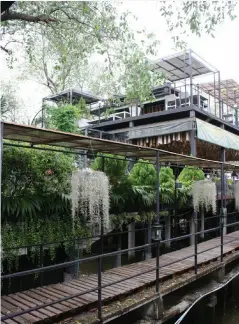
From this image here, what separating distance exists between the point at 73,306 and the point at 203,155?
14002 mm

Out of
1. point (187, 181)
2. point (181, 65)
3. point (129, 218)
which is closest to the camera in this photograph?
point (129, 218)

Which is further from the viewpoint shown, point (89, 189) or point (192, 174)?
point (192, 174)

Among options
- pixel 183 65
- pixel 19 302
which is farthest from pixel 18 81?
pixel 19 302

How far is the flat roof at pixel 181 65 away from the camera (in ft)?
40.7

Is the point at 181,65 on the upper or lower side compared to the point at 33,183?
upper

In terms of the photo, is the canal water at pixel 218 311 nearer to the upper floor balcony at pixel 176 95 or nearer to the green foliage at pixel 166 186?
the green foliage at pixel 166 186

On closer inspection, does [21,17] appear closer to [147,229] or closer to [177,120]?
[147,229]

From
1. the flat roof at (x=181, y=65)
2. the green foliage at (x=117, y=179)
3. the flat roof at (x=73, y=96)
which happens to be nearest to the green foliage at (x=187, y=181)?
the green foliage at (x=117, y=179)

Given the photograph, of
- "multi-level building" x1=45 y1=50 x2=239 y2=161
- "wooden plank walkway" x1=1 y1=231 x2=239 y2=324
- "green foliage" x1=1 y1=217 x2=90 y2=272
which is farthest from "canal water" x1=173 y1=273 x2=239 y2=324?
"multi-level building" x1=45 y1=50 x2=239 y2=161

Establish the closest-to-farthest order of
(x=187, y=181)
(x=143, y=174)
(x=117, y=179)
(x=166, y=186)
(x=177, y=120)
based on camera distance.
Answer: (x=117, y=179) < (x=143, y=174) < (x=166, y=186) < (x=187, y=181) < (x=177, y=120)

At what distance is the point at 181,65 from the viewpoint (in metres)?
13.4

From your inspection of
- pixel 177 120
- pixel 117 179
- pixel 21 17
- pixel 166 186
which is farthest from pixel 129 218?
pixel 177 120

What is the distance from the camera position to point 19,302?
4277 millimetres

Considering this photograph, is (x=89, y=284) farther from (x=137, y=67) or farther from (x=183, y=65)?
(x=183, y=65)
